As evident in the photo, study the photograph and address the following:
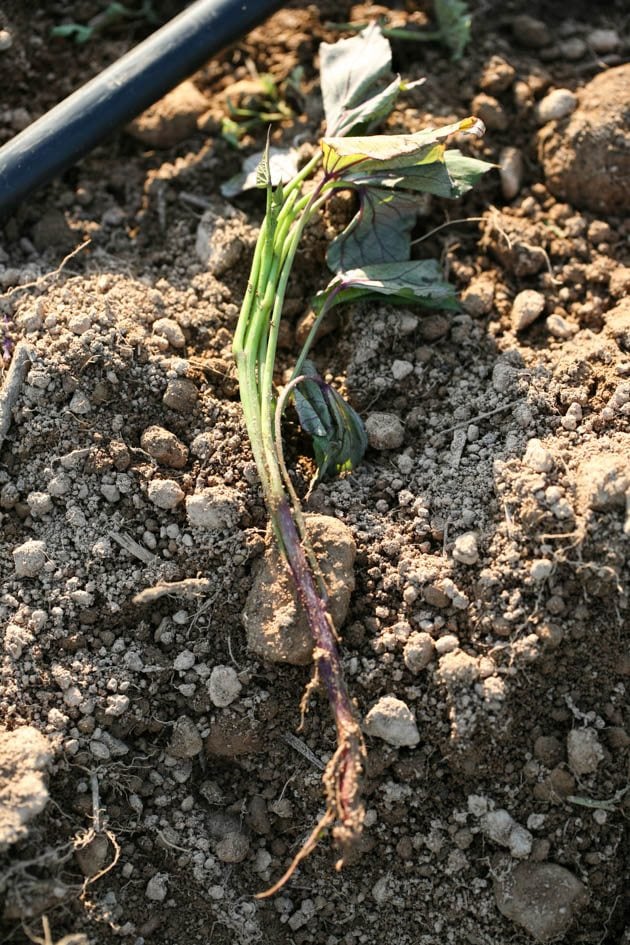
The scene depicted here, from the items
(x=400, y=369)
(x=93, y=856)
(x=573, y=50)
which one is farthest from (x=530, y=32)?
(x=93, y=856)

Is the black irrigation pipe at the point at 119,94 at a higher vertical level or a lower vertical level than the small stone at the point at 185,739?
higher

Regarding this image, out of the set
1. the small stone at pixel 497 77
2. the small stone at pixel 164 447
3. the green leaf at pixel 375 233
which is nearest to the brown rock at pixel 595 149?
the small stone at pixel 497 77

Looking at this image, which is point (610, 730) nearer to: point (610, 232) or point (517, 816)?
point (517, 816)

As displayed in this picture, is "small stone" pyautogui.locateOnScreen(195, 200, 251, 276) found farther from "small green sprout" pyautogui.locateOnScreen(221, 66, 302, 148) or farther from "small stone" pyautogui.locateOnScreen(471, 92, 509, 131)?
"small stone" pyautogui.locateOnScreen(471, 92, 509, 131)

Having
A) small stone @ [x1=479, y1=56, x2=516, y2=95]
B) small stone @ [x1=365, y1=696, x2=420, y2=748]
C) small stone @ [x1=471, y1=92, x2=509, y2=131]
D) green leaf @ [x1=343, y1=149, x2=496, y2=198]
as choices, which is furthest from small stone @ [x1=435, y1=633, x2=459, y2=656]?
small stone @ [x1=479, y1=56, x2=516, y2=95]

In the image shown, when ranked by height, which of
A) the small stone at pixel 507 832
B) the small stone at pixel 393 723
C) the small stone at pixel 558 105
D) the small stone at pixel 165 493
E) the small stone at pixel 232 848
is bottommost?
the small stone at pixel 507 832

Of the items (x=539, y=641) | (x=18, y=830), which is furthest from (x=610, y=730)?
(x=18, y=830)

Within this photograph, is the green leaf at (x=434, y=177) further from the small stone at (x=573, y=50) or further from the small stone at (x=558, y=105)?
the small stone at (x=573, y=50)
